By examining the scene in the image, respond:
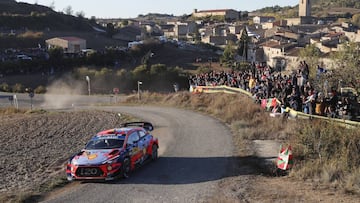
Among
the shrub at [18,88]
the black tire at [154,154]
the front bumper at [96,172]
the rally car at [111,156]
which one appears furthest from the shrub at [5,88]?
the front bumper at [96,172]

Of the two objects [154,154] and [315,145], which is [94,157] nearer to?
[154,154]

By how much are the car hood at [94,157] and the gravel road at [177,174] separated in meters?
0.67

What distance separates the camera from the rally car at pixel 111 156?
14.7 meters

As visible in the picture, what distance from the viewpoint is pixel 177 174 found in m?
15.9

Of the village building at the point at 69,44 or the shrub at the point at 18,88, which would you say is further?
the village building at the point at 69,44

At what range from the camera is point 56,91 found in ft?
199

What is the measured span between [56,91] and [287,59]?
38.8 metres

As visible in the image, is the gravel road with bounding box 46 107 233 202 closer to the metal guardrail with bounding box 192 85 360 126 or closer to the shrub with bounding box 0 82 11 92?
the metal guardrail with bounding box 192 85 360 126

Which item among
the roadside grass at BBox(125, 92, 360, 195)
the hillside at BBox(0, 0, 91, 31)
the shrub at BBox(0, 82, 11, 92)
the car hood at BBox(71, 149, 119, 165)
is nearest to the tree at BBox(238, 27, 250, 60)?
the shrub at BBox(0, 82, 11, 92)

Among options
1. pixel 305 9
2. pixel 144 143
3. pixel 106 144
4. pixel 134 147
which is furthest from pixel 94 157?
pixel 305 9

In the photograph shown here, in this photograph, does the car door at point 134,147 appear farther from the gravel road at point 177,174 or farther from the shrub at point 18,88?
the shrub at point 18,88

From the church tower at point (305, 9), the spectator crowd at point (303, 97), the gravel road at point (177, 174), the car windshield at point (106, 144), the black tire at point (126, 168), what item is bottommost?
the gravel road at point (177, 174)

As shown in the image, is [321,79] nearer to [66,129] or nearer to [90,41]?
[66,129]

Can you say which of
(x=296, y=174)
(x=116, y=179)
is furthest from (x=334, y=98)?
(x=116, y=179)
